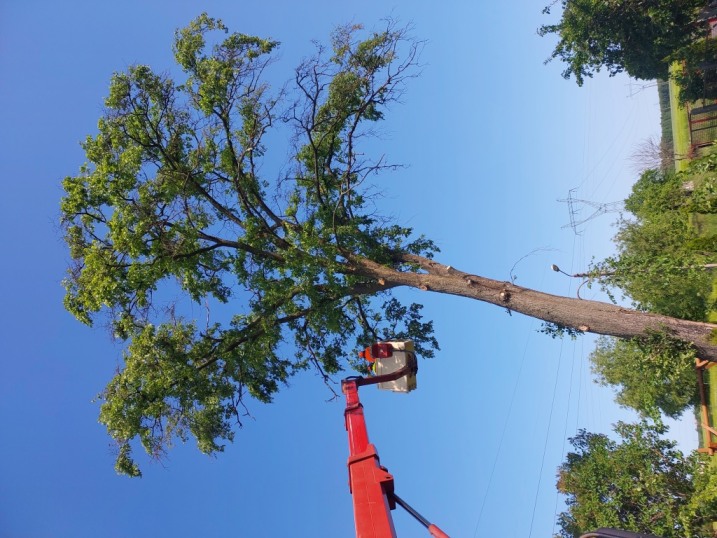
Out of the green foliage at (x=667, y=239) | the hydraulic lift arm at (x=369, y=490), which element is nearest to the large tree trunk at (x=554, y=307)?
the green foliage at (x=667, y=239)

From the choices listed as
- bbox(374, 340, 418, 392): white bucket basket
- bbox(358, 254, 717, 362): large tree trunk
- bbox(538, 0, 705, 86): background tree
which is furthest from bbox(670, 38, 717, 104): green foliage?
bbox(374, 340, 418, 392): white bucket basket

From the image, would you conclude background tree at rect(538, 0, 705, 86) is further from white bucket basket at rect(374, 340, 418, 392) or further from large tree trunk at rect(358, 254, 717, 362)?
white bucket basket at rect(374, 340, 418, 392)

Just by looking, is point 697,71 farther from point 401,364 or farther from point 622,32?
point 401,364

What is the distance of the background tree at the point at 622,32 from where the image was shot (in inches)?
920

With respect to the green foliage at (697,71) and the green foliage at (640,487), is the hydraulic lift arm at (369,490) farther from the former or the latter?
the green foliage at (697,71)

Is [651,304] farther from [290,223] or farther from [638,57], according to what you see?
[290,223]

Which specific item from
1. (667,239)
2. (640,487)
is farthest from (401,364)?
(667,239)

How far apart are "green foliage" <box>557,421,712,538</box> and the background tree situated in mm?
19213

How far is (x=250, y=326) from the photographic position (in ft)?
49.8

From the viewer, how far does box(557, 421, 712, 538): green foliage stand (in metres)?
14.0

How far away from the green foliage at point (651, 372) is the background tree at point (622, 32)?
1601 cm

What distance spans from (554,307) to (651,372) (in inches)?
119

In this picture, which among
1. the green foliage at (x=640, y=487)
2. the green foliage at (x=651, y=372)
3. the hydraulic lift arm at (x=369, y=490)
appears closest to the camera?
the hydraulic lift arm at (x=369, y=490)

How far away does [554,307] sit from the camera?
12211mm
